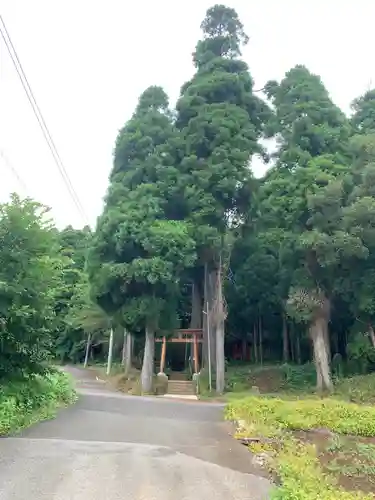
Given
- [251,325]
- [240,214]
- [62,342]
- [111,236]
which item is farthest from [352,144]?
[62,342]

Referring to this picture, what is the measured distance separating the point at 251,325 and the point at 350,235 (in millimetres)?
13880

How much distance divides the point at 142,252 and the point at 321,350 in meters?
8.60

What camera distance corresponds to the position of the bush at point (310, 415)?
10109 millimetres

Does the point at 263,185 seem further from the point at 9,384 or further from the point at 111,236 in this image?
the point at 9,384

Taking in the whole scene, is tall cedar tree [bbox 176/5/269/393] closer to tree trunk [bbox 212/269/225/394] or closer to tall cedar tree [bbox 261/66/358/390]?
tree trunk [bbox 212/269/225/394]

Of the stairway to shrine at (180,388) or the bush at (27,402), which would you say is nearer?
the bush at (27,402)

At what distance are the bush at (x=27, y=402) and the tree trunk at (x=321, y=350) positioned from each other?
11.4 meters

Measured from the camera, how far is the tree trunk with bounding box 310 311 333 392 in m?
19.7

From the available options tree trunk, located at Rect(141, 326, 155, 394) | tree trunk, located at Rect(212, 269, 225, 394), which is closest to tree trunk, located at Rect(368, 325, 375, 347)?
tree trunk, located at Rect(212, 269, 225, 394)

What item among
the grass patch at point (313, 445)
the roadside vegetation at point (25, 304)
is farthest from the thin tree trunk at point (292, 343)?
the roadside vegetation at point (25, 304)

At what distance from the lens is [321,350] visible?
793 inches

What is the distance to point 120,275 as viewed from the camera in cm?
1891

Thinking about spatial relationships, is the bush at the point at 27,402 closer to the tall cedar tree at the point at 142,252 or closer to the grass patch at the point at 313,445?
the grass patch at the point at 313,445

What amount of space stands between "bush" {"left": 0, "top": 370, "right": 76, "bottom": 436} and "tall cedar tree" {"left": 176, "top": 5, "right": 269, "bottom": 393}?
1038cm
